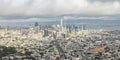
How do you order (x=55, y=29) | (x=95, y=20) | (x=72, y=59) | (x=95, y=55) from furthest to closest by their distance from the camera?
(x=95, y=20), (x=55, y=29), (x=95, y=55), (x=72, y=59)

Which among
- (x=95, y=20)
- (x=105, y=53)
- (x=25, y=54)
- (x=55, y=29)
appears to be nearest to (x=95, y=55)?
(x=105, y=53)

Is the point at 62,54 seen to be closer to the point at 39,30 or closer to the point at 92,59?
the point at 92,59

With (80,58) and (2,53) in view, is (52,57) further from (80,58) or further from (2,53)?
(2,53)

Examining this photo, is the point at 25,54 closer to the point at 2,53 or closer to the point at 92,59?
the point at 2,53

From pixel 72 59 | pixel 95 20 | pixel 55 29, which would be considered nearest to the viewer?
pixel 72 59

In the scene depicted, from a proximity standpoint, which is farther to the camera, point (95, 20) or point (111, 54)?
point (95, 20)

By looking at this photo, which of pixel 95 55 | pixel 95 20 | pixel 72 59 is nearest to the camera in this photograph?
pixel 72 59

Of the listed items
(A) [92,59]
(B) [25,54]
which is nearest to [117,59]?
(A) [92,59]

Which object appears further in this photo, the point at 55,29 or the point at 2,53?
the point at 55,29

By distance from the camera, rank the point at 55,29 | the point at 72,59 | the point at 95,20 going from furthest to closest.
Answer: the point at 95,20 < the point at 55,29 < the point at 72,59
